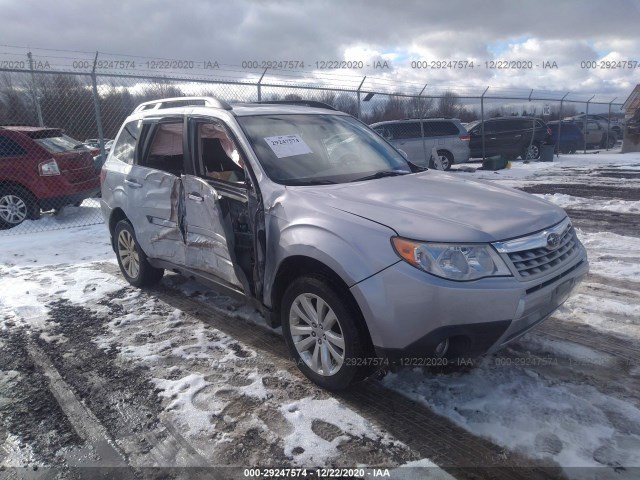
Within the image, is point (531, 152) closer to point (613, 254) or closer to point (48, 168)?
point (613, 254)

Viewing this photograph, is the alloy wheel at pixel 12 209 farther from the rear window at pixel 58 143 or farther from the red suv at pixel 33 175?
the rear window at pixel 58 143

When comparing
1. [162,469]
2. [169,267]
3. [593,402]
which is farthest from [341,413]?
[169,267]

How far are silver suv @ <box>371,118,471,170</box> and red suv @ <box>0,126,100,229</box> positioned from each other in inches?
343

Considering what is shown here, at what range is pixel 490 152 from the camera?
17.4 m

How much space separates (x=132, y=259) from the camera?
516cm

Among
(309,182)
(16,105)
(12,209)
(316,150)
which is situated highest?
(16,105)

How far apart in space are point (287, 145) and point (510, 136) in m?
16.1

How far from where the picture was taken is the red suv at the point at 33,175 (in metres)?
8.12

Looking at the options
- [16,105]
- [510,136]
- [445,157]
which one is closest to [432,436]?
[16,105]

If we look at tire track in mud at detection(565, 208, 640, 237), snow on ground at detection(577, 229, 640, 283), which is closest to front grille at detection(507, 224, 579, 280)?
snow on ground at detection(577, 229, 640, 283)

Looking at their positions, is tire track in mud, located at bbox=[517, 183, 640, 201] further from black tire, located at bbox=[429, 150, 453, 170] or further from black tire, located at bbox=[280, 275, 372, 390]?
black tire, located at bbox=[280, 275, 372, 390]

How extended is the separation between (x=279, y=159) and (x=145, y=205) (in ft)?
5.81

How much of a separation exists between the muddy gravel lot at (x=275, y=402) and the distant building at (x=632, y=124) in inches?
804

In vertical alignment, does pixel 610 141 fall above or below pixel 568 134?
below
